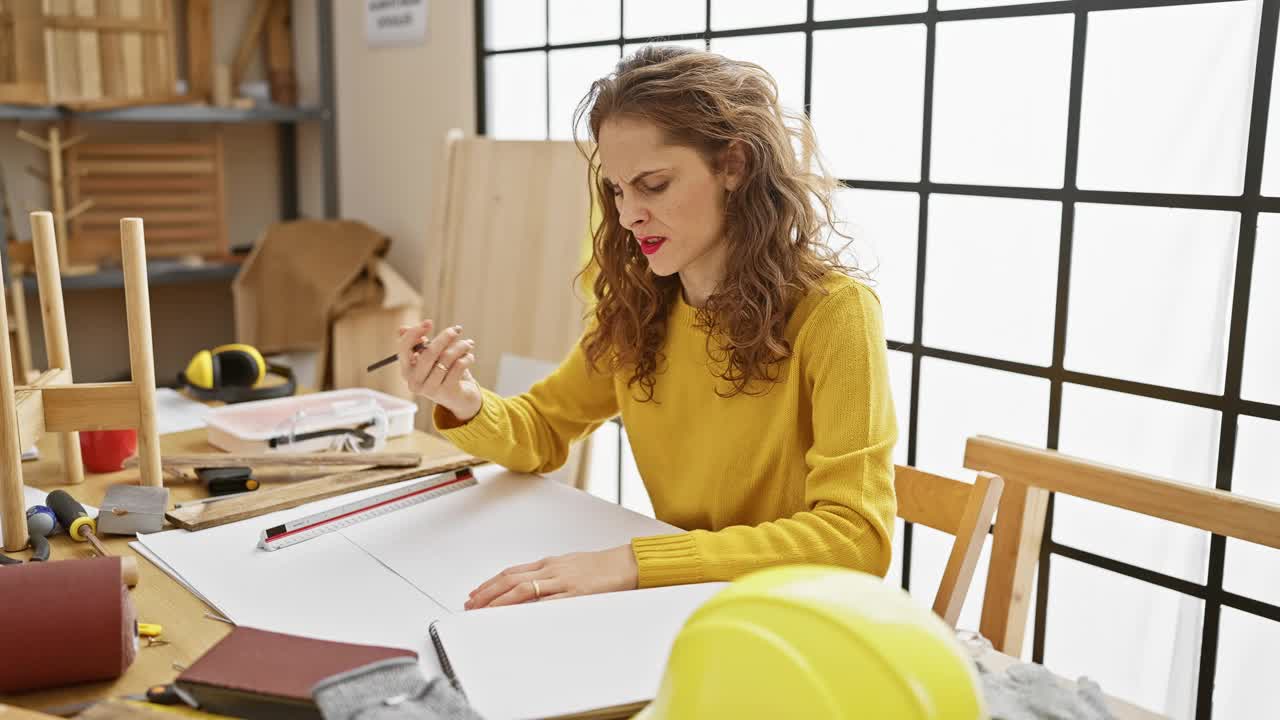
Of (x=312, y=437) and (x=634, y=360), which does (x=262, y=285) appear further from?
(x=634, y=360)

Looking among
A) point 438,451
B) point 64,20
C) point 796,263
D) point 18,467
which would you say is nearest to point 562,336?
point 438,451

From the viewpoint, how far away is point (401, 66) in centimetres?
306

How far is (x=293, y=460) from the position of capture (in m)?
1.48

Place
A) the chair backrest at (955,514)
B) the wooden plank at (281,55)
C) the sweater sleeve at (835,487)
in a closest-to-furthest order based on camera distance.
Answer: the sweater sleeve at (835,487) < the chair backrest at (955,514) < the wooden plank at (281,55)

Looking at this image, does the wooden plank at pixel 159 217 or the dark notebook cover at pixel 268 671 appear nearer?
the dark notebook cover at pixel 268 671

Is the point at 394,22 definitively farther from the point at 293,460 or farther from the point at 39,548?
the point at 39,548

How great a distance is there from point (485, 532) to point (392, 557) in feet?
0.40

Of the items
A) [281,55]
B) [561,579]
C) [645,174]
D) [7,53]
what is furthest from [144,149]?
[561,579]

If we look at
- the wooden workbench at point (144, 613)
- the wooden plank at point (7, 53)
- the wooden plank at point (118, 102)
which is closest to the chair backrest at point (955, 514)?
the wooden workbench at point (144, 613)

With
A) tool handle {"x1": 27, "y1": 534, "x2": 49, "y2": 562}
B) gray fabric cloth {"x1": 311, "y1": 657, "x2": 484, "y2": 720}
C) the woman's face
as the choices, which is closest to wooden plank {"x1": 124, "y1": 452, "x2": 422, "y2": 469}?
tool handle {"x1": 27, "y1": 534, "x2": 49, "y2": 562}

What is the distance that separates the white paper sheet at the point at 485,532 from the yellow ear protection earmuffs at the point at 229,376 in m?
0.65

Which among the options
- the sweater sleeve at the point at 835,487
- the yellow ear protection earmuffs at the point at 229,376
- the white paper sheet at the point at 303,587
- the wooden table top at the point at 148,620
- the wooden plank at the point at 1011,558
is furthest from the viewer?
the yellow ear protection earmuffs at the point at 229,376

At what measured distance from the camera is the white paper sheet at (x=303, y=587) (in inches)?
38.2

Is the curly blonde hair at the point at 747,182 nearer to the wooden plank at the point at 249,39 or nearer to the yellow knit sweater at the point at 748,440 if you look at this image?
the yellow knit sweater at the point at 748,440
